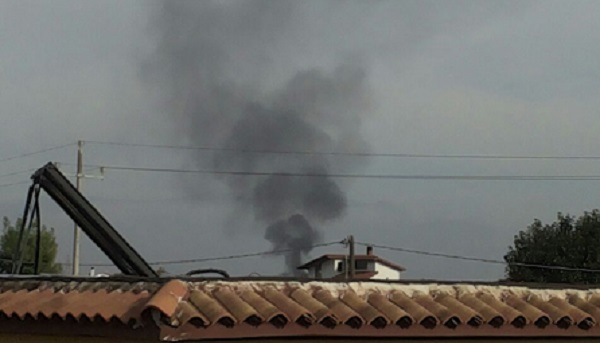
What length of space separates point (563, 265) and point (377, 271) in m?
8.13

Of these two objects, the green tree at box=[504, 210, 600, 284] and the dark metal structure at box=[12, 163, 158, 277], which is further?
the green tree at box=[504, 210, 600, 284]

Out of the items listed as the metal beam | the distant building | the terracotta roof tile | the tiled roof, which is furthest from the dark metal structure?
the distant building

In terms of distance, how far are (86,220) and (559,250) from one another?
3672 cm

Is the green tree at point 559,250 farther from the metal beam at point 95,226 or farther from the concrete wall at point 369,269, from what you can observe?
the metal beam at point 95,226

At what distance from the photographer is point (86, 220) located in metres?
8.38

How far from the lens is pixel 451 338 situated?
253 inches

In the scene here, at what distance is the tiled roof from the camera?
5938 mm

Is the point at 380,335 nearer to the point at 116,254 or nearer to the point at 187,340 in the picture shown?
the point at 187,340

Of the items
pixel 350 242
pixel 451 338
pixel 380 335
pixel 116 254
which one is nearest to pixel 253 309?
Answer: pixel 380 335

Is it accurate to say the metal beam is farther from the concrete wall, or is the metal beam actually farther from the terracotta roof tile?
the concrete wall

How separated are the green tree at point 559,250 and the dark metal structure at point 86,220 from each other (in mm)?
33628

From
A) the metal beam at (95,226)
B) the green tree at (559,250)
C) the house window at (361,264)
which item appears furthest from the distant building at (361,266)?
the metal beam at (95,226)

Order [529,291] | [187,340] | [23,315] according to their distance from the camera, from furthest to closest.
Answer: [529,291], [23,315], [187,340]

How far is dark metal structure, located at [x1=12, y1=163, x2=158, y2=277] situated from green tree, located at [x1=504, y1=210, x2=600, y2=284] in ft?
110
